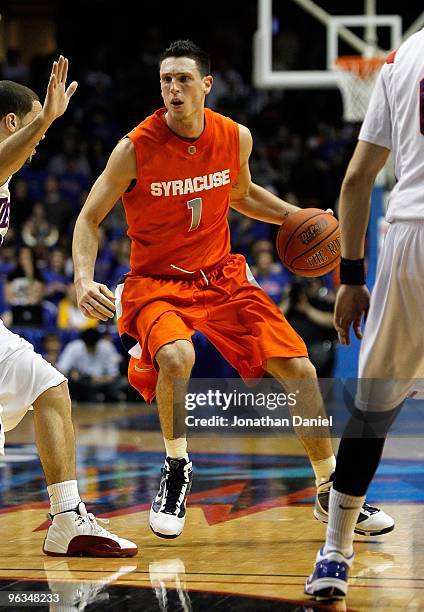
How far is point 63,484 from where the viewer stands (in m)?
4.38

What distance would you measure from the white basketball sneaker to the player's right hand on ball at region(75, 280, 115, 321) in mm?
856

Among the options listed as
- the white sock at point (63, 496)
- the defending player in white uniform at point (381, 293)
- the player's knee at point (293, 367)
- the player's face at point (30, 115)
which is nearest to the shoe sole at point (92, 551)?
the white sock at point (63, 496)

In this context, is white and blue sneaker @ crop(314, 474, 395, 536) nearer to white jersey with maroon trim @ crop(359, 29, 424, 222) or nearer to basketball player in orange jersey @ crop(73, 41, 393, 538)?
basketball player in orange jersey @ crop(73, 41, 393, 538)

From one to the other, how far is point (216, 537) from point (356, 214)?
1.83 m

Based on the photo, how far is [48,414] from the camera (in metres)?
4.37

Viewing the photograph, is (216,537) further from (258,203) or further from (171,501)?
(258,203)

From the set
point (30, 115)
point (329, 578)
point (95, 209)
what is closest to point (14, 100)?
point (30, 115)

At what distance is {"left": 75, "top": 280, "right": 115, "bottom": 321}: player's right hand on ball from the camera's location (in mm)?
4344

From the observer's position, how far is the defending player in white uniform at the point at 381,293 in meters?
3.42

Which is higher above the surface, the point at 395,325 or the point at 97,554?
the point at 395,325

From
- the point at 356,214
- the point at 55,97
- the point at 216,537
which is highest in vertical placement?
the point at 55,97

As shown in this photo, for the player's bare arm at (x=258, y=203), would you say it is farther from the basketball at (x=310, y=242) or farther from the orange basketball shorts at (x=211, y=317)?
the orange basketball shorts at (x=211, y=317)

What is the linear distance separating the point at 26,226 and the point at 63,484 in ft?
33.1

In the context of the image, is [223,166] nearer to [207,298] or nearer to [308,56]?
[207,298]
